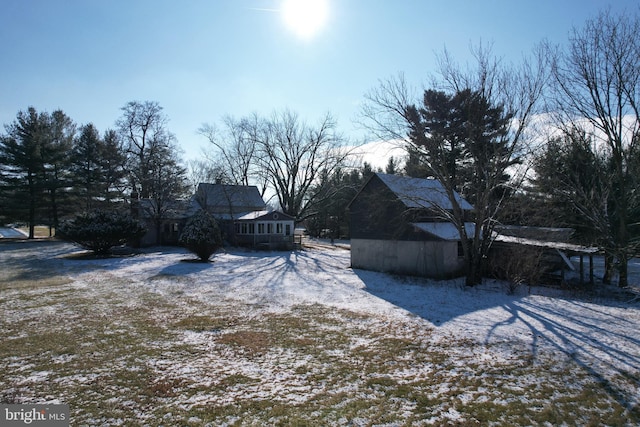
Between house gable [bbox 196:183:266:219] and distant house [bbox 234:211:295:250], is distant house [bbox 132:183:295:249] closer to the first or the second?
distant house [bbox 234:211:295:250]

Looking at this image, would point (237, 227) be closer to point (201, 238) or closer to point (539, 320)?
point (201, 238)

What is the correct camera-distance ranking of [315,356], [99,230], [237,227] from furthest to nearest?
[237,227] → [99,230] → [315,356]

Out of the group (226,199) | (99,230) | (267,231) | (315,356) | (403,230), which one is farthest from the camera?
(226,199)

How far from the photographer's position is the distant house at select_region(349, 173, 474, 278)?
61.7ft

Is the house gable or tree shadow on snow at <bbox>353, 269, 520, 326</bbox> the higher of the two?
the house gable

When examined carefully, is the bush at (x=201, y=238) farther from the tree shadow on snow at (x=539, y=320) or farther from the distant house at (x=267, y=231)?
the distant house at (x=267, y=231)

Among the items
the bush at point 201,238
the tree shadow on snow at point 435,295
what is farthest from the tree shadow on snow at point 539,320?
the bush at point 201,238

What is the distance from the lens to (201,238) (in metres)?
21.8

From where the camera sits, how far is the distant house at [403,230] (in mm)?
18797

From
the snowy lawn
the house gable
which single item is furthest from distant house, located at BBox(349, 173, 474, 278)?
the house gable

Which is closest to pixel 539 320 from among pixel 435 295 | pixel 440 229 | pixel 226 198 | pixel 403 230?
pixel 435 295

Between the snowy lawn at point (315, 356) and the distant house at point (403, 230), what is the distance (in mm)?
5243

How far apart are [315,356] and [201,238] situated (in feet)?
54.2

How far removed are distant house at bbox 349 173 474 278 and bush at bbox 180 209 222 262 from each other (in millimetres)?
9029
